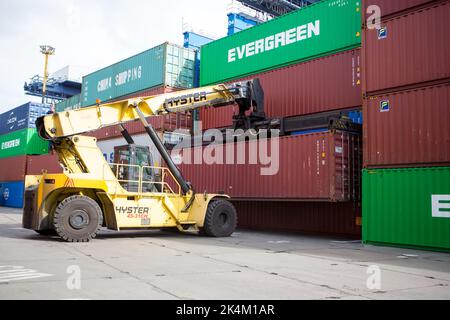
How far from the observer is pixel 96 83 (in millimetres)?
26859

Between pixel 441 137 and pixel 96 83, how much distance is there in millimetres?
21589

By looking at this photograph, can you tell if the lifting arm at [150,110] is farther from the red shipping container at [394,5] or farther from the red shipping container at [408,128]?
the red shipping container at [394,5]

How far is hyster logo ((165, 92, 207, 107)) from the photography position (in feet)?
43.7

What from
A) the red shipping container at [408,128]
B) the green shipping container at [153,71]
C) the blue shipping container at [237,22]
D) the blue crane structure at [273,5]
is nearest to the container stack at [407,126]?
the red shipping container at [408,128]

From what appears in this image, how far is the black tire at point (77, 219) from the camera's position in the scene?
10695mm

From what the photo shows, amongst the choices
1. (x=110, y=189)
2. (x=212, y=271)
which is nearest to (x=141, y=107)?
(x=110, y=189)

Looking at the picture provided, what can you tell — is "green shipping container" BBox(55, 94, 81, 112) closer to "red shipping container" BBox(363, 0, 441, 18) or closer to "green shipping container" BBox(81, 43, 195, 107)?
"green shipping container" BBox(81, 43, 195, 107)

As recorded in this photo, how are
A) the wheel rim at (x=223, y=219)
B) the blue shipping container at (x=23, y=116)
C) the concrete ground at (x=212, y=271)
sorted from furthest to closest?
the blue shipping container at (x=23, y=116) < the wheel rim at (x=223, y=219) < the concrete ground at (x=212, y=271)

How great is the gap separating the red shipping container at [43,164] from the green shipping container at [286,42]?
583 inches

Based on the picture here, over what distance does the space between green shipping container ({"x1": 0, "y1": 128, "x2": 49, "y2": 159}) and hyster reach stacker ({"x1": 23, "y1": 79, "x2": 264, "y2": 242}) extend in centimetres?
2590

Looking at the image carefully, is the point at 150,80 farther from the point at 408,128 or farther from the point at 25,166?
the point at 25,166

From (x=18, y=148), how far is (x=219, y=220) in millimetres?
29467

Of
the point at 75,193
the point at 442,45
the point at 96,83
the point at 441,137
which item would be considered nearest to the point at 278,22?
the point at 442,45
